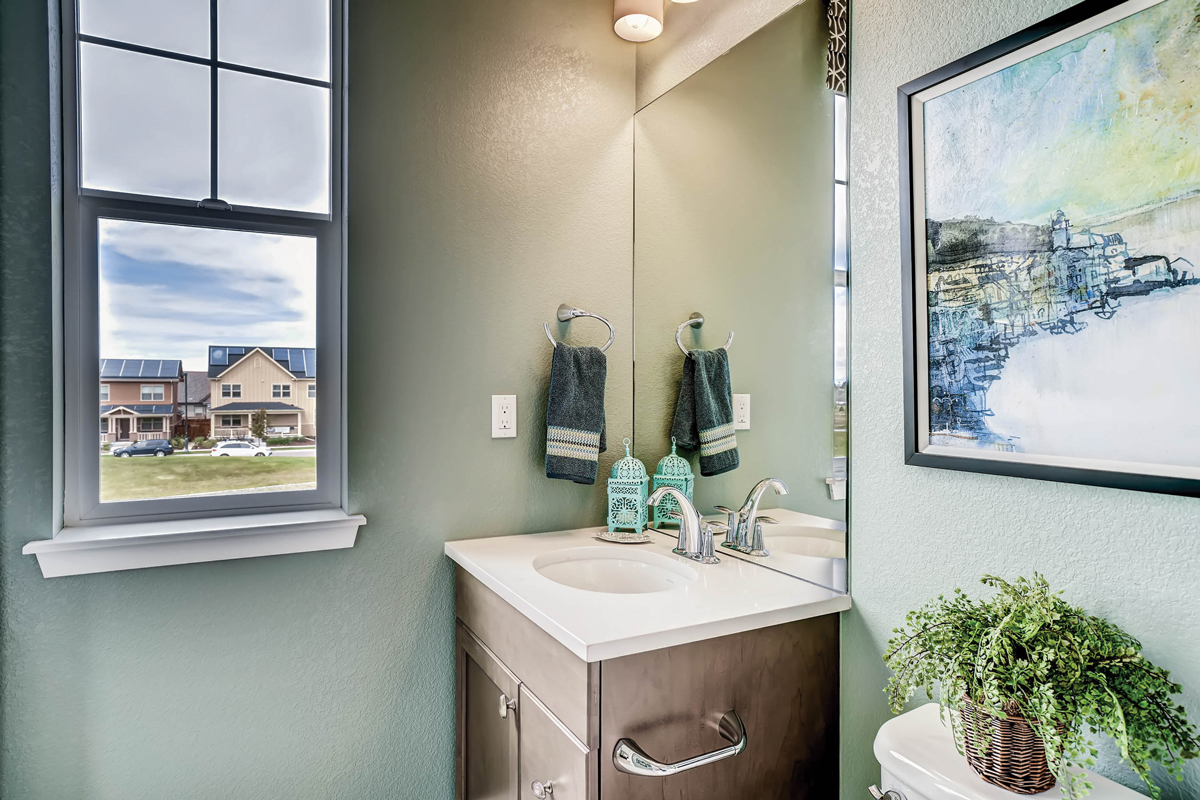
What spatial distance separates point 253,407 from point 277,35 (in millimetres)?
911

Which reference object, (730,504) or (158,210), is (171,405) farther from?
(730,504)

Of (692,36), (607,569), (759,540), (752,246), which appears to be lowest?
(607,569)

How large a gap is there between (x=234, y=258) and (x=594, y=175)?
0.98m

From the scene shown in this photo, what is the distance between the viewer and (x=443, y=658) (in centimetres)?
174

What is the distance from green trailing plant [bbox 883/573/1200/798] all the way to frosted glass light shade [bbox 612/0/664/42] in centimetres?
170

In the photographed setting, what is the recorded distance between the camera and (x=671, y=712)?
1125 millimetres

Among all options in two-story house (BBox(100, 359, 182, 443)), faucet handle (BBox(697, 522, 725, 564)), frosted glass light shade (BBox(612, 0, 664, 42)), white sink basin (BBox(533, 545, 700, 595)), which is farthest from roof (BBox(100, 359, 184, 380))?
frosted glass light shade (BBox(612, 0, 664, 42))

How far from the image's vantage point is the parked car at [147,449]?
1.50m

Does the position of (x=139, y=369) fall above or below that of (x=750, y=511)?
above

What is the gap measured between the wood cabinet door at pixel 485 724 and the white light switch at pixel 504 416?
1.69 feet

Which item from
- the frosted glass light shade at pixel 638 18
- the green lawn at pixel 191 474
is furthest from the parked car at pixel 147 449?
the frosted glass light shade at pixel 638 18

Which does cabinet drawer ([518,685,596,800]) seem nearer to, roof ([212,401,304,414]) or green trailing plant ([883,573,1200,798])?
green trailing plant ([883,573,1200,798])

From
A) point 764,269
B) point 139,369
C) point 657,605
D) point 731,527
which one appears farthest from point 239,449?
point 764,269

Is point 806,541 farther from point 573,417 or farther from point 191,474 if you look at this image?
point 191,474
